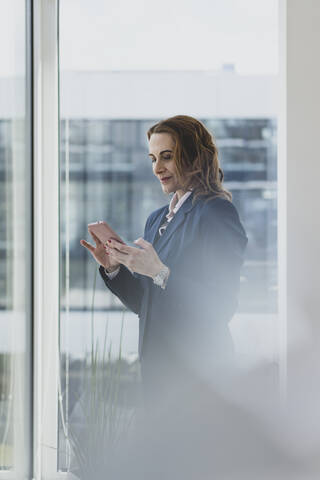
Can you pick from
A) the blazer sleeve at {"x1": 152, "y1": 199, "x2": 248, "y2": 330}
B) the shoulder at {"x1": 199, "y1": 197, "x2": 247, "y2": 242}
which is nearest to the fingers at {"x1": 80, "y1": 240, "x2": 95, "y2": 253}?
the blazer sleeve at {"x1": 152, "y1": 199, "x2": 248, "y2": 330}

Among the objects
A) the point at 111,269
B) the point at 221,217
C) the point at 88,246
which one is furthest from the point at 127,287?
the point at 221,217

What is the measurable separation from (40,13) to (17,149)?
548mm

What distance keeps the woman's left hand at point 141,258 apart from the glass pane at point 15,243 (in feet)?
1.19

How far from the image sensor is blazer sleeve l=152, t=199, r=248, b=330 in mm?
1941

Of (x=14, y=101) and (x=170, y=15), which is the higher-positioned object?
(x=170, y=15)

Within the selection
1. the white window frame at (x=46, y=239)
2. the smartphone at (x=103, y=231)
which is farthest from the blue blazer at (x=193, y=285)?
the white window frame at (x=46, y=239)

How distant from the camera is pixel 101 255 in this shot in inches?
80.3

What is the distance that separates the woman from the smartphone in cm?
7

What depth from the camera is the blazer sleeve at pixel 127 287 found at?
6.55 ft

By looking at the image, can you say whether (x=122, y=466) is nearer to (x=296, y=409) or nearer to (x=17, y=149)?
(x=296, y=409)

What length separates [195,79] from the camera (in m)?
2.01

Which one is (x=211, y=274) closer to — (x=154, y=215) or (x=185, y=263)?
(x=185, y=263)

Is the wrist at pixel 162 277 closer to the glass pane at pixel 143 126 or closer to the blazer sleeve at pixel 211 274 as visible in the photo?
the blazer sleeve at pixel 211 274

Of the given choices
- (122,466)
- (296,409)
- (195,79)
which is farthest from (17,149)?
(296,409)
